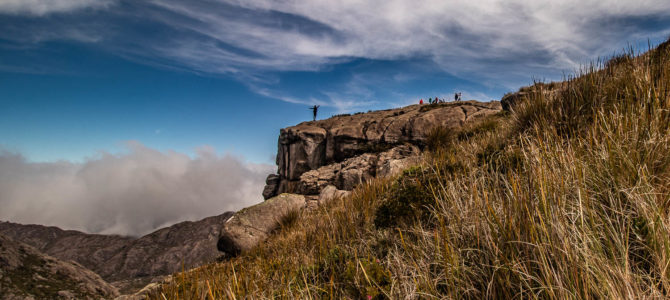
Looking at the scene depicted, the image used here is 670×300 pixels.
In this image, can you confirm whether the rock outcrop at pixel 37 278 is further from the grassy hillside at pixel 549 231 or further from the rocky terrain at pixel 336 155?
the grassy hillside at pixel 549 231

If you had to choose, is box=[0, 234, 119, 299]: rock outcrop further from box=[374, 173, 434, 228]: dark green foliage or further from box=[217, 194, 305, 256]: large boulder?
box=[374, 173, 434, 228]: dark green foliage

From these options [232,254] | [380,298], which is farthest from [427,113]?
[380,298]

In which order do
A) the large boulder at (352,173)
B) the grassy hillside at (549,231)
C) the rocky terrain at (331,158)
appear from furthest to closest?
the large boulder at (352,173)
the rocky terrain at (331,158)
the grassy hillside at (549,231)

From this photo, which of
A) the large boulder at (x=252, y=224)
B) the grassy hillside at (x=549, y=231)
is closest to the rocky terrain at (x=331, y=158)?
the large boulder at (x=252, y=224)

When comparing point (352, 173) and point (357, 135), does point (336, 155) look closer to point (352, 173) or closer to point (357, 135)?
point (357, 135)

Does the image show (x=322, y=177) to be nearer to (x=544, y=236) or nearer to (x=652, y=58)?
(x=652, y=58)

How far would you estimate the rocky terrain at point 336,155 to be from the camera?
9703 mm

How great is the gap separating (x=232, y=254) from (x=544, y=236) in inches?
373

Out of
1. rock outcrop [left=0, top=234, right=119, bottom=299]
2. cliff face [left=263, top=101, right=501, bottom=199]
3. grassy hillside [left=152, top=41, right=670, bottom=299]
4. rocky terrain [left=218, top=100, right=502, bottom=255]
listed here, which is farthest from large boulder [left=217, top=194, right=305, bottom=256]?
cliff face [left=263, top=101, right=501, bottom=199]

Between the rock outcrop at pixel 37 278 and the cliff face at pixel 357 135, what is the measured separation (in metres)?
12.2

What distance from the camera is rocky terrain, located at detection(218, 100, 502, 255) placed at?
382 inches

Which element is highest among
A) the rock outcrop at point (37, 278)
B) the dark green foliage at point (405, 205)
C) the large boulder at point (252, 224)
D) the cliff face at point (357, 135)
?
the cliff face at point (357, 135)

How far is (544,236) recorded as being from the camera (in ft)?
4.77

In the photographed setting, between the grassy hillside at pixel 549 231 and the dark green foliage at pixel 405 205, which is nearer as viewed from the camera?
the grassy hillside at pixel 549 231
